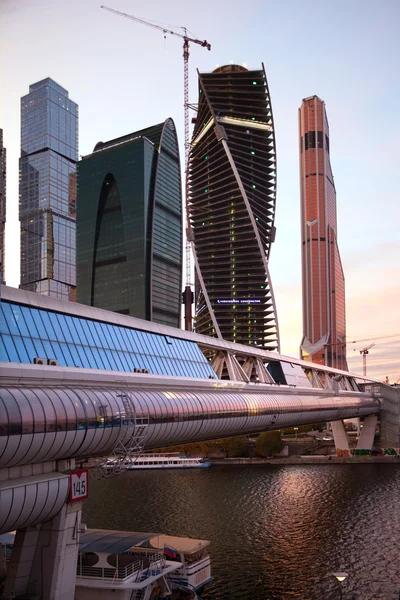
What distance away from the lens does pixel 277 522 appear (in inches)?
2975

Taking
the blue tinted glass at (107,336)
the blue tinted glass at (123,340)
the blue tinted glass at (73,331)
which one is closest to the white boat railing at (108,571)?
the blue tinted glass at (73,331)

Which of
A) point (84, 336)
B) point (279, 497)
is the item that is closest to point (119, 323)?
point (84, 336)

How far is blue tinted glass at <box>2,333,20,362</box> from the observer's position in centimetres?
4096

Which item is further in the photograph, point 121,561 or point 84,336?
point 84,336

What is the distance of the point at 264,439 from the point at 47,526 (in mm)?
120839

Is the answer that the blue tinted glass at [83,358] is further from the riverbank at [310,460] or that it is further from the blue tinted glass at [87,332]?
the riverbank at [310,460]

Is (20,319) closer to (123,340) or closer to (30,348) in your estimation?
(30,348)

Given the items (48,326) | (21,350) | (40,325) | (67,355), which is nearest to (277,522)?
(67,355)

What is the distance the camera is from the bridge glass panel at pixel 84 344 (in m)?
42.8

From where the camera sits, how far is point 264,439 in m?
151

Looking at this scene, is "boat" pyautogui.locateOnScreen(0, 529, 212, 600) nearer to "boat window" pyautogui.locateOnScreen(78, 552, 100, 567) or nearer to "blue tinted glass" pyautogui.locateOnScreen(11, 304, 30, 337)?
"boat window" pyautogui.locateOnScreen(78, 552, 100, 567)

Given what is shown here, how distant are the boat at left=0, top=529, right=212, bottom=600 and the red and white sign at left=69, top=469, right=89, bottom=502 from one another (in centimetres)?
951

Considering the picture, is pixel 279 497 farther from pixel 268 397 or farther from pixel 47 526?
pixel 47 526

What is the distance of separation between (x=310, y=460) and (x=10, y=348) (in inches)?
4459
